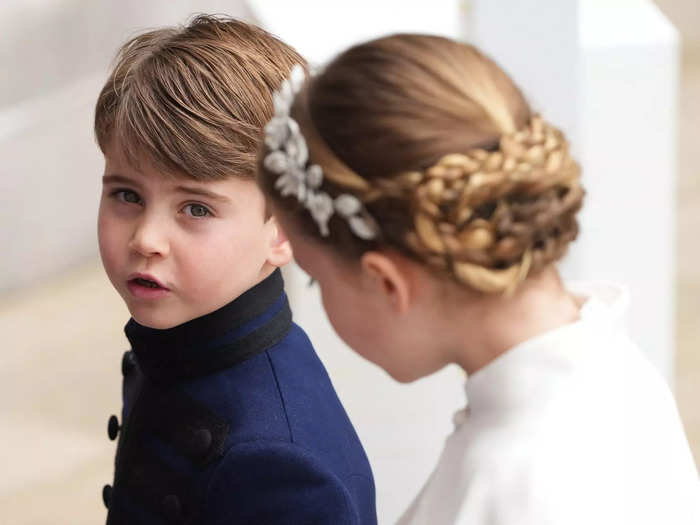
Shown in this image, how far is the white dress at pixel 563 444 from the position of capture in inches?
45.3

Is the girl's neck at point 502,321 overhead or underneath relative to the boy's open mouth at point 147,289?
overhead

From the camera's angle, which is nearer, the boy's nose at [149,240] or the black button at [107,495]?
the boy's nose at [149,240]

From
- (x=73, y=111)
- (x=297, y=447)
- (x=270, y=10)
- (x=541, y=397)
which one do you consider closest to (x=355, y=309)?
(x=541, y=397)

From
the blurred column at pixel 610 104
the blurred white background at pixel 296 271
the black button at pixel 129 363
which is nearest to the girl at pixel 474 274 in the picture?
the blurred white background at pixel 296 271

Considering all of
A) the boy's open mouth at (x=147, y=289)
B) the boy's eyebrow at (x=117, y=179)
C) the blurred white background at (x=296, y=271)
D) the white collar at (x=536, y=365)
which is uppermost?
the boy's eyebrow at (x=117, y=179)

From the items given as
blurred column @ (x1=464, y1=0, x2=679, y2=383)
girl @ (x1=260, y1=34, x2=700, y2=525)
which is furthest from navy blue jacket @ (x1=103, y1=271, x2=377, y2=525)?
blurred column @ (x1=464, y1=0, x2=679, y2=383)

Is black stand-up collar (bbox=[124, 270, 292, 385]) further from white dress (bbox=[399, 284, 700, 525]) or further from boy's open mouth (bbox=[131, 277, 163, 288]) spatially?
white dress (bbox=[399, 284, 700, 525])

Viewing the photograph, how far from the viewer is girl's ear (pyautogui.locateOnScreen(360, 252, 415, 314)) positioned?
116 centimetres

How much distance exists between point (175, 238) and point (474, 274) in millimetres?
486

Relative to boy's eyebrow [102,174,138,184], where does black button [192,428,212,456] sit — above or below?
below

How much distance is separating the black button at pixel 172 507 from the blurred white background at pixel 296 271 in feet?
2.13

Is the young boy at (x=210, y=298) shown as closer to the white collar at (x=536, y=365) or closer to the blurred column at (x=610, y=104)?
the white collar at (x=536, y=365)

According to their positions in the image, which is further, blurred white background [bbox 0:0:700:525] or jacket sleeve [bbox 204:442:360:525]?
blurred white background [bbox 0:0:700:525]

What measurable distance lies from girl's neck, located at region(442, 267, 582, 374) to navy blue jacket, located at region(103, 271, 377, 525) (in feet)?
1.24
